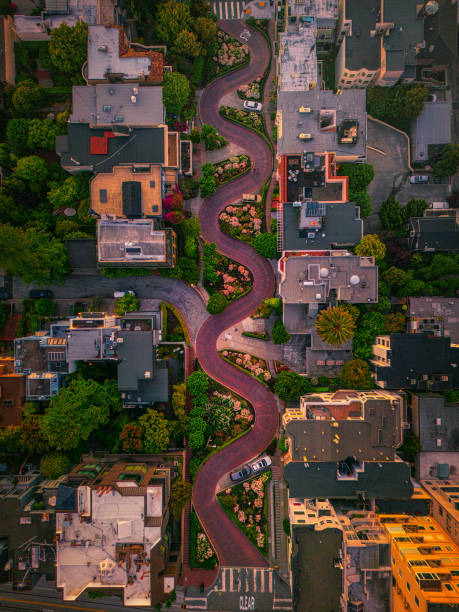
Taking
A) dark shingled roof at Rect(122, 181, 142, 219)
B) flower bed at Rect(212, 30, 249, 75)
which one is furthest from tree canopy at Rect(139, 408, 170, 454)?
flower bed at Rect(212, 30, 249, 75)

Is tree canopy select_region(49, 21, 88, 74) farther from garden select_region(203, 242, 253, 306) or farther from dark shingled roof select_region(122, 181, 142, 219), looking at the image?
garden select_region(203, 242, 253, 306)

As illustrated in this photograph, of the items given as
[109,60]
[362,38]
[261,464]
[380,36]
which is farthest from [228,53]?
[261,464]

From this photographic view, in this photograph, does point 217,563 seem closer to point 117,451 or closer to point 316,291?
point 117,451

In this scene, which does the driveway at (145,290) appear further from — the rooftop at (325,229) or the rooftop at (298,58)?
the rooftop at (298,58)

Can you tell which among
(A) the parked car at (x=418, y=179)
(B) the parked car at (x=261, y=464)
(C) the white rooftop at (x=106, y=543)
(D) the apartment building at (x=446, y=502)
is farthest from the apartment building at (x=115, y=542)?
(A) the parked car at (x=418, y=179)

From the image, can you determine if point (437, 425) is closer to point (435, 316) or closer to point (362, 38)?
point (435, 316)

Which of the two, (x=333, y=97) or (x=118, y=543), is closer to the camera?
(x=118, y=543)

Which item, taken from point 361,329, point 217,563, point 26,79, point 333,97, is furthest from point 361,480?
point 26,79
